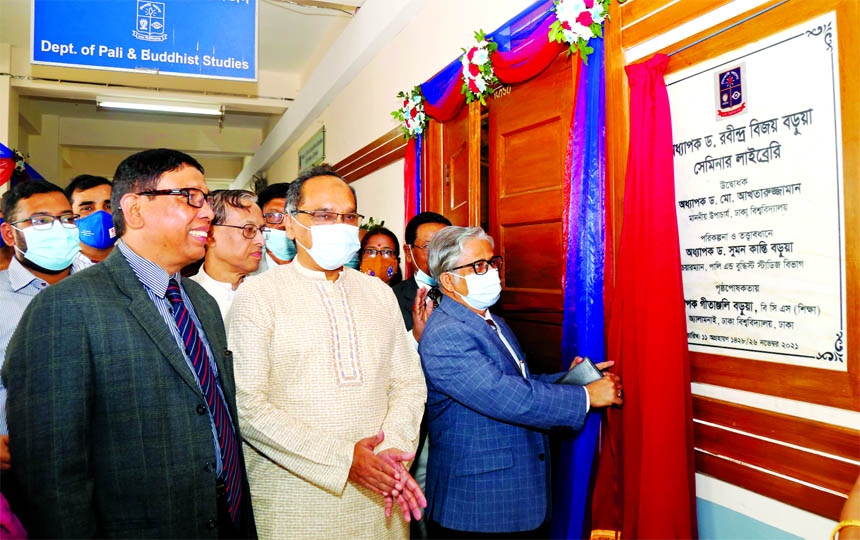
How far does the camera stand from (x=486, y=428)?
6.57ft

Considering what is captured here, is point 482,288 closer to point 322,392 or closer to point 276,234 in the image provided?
point 322,392

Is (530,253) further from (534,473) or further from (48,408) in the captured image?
(48,408)

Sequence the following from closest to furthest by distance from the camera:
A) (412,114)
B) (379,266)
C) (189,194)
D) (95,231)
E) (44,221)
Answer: (189,194) < (44,221) < (95,231) < (379,266) < (412,114)

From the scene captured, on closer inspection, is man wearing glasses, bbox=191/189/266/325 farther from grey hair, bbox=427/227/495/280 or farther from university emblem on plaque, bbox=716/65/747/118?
university emblem on plaque, bbox=716/65/747/118

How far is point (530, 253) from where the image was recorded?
2975 mm

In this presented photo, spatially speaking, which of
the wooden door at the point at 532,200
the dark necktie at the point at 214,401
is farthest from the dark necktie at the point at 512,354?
the dark necktie at the point at 214,401

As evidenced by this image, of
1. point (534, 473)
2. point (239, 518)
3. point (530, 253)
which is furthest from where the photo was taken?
point (530, 253)

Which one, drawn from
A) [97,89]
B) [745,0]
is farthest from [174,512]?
[97,89]

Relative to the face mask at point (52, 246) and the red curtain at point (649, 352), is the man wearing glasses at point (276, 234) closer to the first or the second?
the face mask at point (52, 246)

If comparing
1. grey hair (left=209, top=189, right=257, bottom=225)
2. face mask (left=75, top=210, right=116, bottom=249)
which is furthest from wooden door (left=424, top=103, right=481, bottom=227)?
face mask (left=75, top=210, right=116, bottom=249)

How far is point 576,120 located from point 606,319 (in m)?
0.87

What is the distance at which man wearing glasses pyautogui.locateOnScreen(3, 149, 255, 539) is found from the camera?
1249mm

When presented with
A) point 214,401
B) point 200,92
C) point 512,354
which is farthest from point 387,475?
point 200,92

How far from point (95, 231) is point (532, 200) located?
7.05ft
